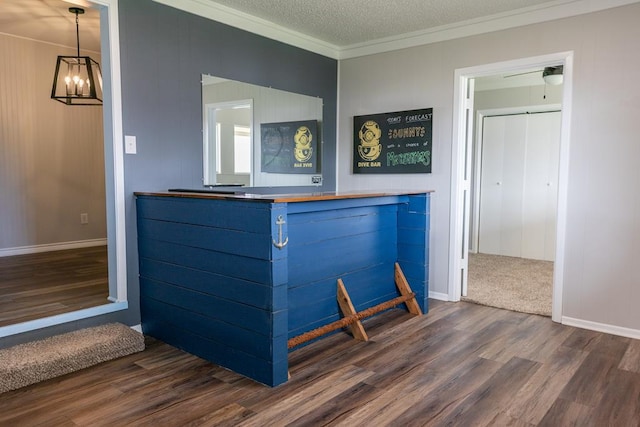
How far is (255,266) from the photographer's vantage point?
91.6 inches

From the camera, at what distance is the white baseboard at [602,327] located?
3098mm

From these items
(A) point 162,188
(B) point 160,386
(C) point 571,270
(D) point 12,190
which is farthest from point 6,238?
(C) point 571,270

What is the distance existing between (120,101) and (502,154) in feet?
16.0

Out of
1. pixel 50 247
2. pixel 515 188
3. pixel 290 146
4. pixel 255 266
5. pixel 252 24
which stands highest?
pixel 252 24

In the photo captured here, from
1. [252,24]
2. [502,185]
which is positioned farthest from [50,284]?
[502,185]

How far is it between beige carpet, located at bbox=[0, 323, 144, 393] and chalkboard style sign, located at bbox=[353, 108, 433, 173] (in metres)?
2.57

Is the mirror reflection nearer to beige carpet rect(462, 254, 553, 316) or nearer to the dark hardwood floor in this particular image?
the dark hardwood floor

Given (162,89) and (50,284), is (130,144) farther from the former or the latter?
(50,284)

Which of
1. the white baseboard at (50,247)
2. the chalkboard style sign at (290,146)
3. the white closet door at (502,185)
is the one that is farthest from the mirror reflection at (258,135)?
the white baseboard at (50,247)

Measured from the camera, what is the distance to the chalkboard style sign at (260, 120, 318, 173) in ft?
13.0

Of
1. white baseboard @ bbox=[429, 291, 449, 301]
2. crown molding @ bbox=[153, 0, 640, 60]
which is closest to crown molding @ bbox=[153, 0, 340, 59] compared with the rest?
crown molding @ bbox=[153, 0, 640, 60]

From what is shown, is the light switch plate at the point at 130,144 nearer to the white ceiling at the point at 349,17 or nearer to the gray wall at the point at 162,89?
the gray wall at the point at 162,89

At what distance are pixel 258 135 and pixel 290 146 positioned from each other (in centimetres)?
39

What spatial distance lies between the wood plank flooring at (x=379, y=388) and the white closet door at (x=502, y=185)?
3108mm
